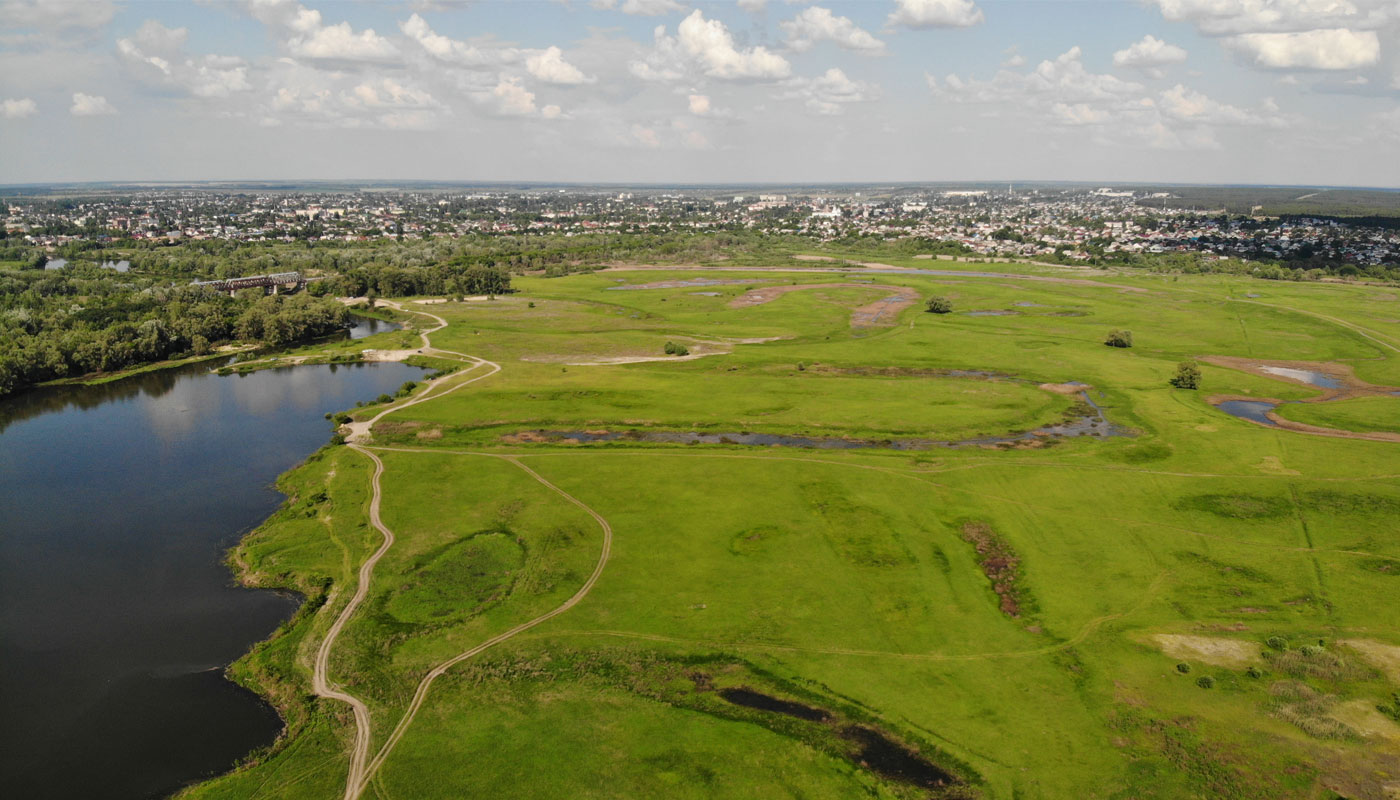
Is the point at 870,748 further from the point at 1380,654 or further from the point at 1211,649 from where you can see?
the point at 1380,654

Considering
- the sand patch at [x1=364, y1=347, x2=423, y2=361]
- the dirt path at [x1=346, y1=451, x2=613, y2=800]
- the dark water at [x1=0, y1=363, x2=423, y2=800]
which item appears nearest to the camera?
the dirt path at [x1=346, y1=451, x2=613, y2=800]

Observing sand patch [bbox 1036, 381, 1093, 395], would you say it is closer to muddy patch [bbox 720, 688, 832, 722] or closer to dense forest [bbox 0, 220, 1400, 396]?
muddy patch [bbox 720, 688, 832, 722]

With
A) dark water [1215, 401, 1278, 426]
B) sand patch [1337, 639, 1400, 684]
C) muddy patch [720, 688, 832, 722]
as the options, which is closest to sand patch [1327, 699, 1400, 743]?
sand patch [1337, 639, 1400, 684]

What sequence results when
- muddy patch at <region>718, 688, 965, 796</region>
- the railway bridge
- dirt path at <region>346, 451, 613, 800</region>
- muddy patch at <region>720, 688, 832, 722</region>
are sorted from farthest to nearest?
the railway bridge, muddy patch at <region>720, 688, 832, 722</region>, dirt path at <region>346, 451, 613, 800</region>, muddy patch at <region>718, 688, 965, 796</region>

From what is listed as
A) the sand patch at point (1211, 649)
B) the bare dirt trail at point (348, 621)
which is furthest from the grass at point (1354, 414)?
the bare dirt trail at point (348, 621)

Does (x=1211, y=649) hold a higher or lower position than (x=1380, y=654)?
lower

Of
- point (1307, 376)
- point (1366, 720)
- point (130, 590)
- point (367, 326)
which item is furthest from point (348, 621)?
point (1307, 376)
